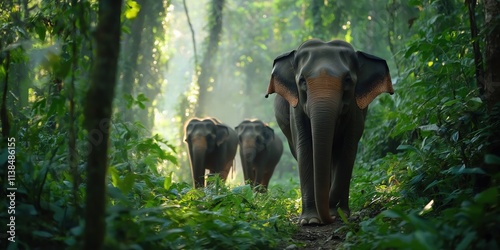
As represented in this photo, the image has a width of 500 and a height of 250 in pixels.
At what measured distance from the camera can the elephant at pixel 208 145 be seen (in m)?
12.8

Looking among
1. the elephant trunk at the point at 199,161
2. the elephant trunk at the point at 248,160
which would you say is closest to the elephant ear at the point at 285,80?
the elephant trunk at the point at 199,161

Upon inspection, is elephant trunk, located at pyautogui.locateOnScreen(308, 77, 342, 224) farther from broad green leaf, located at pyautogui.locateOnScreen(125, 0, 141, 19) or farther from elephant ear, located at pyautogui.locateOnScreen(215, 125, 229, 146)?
elephant ear, located at pyautogui.locateOnScreen(215, 125, 229, 146)

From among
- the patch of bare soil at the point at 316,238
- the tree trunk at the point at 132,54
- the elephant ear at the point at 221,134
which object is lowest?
the patch of bare soil at the point at 316,238

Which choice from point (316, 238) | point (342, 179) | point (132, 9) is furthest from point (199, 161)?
point (132, 9)

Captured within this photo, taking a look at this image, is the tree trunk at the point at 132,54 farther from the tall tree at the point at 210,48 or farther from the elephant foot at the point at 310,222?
the elephant foot at the point at 310,222

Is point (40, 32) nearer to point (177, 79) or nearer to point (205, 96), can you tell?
point (205, 96)

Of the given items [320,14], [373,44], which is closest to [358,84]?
[320,14]

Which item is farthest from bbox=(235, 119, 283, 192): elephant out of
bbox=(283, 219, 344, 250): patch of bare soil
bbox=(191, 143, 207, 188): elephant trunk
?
bbox=(283, 219, 344, 250): patch of bare soil

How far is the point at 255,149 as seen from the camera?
14.2 metres

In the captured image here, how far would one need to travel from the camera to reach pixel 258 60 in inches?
1598

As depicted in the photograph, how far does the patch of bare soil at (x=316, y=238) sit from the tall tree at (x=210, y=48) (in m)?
15.5

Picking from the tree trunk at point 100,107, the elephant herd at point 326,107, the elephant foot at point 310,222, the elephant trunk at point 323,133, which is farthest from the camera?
the elephant foot at point 310,222

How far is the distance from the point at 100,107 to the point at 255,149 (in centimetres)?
1130

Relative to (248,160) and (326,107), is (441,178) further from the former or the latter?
(248,160)
